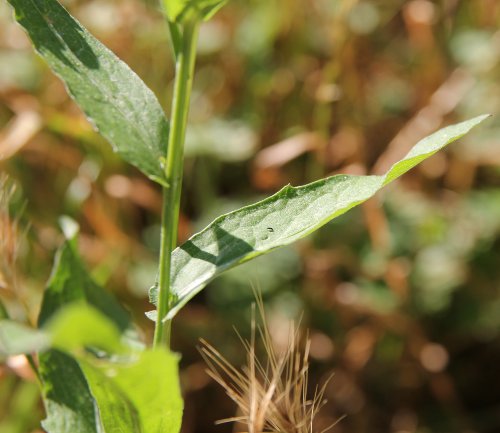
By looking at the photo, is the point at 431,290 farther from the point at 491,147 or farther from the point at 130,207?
the point at 130,207

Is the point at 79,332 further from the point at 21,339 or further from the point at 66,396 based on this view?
the point at 66,396

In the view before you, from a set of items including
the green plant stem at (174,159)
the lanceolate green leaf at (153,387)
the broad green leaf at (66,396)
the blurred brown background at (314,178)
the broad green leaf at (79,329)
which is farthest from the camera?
the blurred brown background at (314,178)

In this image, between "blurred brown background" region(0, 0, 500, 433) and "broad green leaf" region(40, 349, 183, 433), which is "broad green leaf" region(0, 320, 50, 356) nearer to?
"broad green leaf" region(40, 349, 183, 433)

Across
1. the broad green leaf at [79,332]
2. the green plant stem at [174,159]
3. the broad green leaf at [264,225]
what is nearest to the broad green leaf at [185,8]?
the green plant stem at [174,159]

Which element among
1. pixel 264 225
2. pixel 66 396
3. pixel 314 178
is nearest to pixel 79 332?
pixel 264 225

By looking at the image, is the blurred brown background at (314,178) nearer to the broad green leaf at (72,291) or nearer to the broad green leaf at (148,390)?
the broad green leaf at (72,291)

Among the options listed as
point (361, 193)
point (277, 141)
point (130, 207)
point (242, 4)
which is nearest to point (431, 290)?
point (277, 141)
